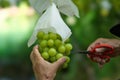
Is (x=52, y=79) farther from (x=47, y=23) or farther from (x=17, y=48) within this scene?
(x=17, y=48)

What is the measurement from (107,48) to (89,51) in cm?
9

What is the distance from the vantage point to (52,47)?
2090 millimetres

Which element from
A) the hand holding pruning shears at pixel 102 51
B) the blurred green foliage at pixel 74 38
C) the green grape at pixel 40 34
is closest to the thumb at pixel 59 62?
the green grape at pixel 40 34

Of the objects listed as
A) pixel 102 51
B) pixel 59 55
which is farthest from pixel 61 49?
pixel 102 51

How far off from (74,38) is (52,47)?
537 cm

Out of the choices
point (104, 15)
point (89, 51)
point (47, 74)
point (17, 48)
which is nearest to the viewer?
point (47, 74)

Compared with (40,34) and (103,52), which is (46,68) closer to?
(40,34)

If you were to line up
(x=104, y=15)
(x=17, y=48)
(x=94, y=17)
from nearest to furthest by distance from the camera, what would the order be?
(x=104, y=15) < (x=94, y=17) < (x=17, y=48)

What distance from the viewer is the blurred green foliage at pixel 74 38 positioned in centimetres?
643

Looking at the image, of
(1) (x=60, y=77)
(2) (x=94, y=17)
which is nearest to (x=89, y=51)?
(2) (x=94, y=17)

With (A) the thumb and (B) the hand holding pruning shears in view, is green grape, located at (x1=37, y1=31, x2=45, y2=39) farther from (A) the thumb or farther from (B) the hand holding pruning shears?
(B) the hand holding pruning shears

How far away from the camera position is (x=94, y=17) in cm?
702

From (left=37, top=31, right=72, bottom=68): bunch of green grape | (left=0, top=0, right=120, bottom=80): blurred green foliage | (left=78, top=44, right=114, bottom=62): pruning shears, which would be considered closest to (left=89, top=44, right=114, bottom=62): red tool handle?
(left=78, top=44, right=114, bottom=62): pruning shears

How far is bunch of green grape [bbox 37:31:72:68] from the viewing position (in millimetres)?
2070
